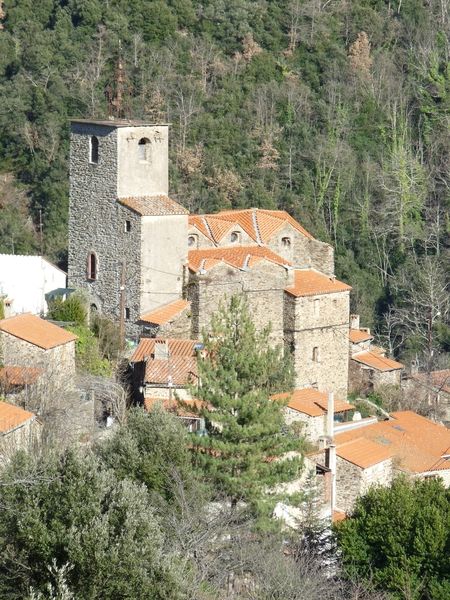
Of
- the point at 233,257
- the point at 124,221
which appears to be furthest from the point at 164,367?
the point at 124,221

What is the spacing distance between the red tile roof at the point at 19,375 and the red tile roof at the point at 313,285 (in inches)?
249

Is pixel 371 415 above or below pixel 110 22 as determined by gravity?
below

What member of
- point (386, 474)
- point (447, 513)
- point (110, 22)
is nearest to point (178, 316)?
point (386, 474)

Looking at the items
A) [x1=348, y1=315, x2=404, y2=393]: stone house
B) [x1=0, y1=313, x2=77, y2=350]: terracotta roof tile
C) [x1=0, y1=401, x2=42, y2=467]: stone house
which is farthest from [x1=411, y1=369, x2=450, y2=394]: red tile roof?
[x1=0, y1=401, x2=42, y2=467]: stone house

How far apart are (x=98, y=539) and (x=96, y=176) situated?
17.4m

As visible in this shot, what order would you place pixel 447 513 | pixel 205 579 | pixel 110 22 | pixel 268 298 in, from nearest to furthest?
pixel 205 579
pixel 447 513
pixel 268 298
pixel 110 22

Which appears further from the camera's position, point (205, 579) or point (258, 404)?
point (258, 404)

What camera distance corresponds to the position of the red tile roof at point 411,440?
3703 cm

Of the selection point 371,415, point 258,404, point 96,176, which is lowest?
point 371,415

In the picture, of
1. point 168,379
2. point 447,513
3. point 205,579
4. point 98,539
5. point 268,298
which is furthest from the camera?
point 268,298

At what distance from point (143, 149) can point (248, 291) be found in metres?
3.89

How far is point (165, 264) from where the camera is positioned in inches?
1508

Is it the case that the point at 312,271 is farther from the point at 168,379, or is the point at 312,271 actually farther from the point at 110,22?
the point at 110,22

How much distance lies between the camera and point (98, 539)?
74.7 feet
